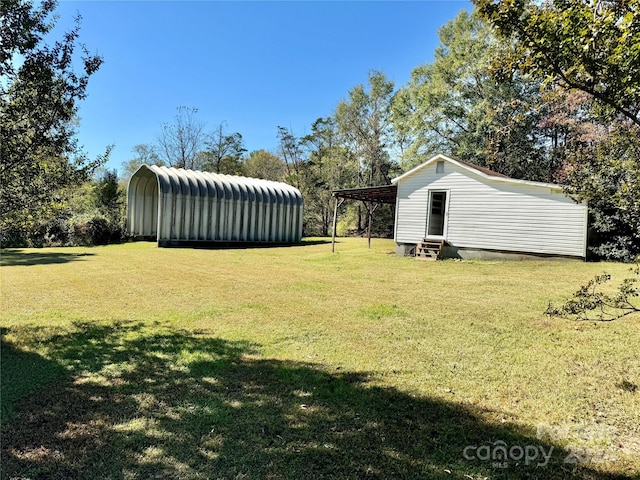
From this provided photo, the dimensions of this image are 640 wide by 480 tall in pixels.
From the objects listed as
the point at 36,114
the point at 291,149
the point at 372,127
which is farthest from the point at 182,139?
the point at 36,114

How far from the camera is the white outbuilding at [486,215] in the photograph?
1195cm

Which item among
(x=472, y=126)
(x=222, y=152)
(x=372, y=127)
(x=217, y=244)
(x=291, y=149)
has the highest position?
(x=372, y=127)

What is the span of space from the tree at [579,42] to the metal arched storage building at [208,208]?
16.8 m

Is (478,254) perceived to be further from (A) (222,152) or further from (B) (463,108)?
(A) (222,152)

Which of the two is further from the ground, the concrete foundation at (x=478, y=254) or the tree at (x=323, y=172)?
the tree at (x=323, y=172)

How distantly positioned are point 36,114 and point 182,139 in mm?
31660

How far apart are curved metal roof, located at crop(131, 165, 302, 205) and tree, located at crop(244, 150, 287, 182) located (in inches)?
629

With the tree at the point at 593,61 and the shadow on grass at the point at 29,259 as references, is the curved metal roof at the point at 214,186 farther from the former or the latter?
the tree at the point at 593,61

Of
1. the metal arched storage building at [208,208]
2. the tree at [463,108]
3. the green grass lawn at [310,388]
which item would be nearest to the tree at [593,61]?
the green grass lawn at [310,388]

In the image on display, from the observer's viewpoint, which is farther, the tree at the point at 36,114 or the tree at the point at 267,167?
the tree at the point at 267,167

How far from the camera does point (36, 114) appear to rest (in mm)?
3881

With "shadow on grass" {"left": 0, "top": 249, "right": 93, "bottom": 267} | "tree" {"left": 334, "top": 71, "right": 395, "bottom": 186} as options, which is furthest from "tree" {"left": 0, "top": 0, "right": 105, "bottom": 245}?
"tree" {"left": 334, "top": 71, "right": 395, "bottom": 186}

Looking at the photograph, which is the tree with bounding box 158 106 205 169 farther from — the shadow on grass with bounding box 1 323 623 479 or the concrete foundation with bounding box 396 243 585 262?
the shadow on grass with bounding box 1 323 623 479

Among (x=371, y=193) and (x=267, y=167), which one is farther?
(x=267, y=167)
